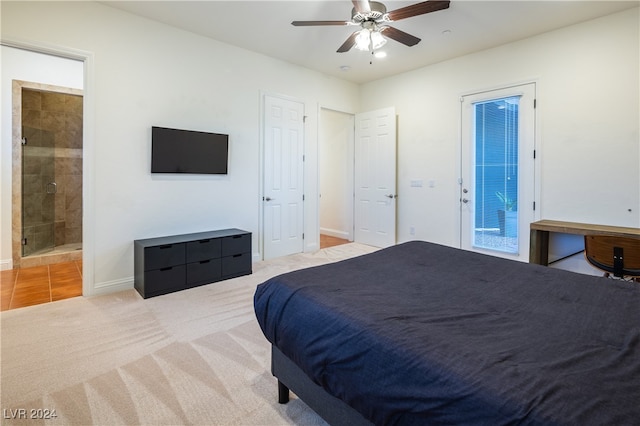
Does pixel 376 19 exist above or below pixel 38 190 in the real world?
above

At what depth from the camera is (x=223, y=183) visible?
166 inches

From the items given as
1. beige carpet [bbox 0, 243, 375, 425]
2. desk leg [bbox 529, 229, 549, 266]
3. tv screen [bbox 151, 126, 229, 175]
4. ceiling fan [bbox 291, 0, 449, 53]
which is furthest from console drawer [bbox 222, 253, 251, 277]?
A: desk leg [bbox 529, 229, 549, 266]

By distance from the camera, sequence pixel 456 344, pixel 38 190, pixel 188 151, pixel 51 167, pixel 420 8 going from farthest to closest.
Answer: pixel 51 167 < pixel 38 190 < pixel 188 151 < pixel 420 8 < pixel 456 344

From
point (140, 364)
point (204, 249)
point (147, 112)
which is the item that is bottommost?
point (140, 364)

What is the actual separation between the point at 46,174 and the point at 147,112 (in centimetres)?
249

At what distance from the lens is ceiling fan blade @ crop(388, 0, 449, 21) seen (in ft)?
8.29

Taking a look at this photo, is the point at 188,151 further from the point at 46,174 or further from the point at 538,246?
the point at 538,246

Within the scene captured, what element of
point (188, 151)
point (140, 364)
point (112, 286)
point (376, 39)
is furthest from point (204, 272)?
point (376, 39)

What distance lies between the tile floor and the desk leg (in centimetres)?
489

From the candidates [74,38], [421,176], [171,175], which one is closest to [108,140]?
[171,175]

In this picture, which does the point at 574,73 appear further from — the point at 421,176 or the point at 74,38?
the point at 74,38

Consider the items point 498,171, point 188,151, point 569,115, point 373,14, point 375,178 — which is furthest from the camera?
point 375,178

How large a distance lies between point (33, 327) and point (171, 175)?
188cm

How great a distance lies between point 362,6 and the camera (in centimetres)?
263
